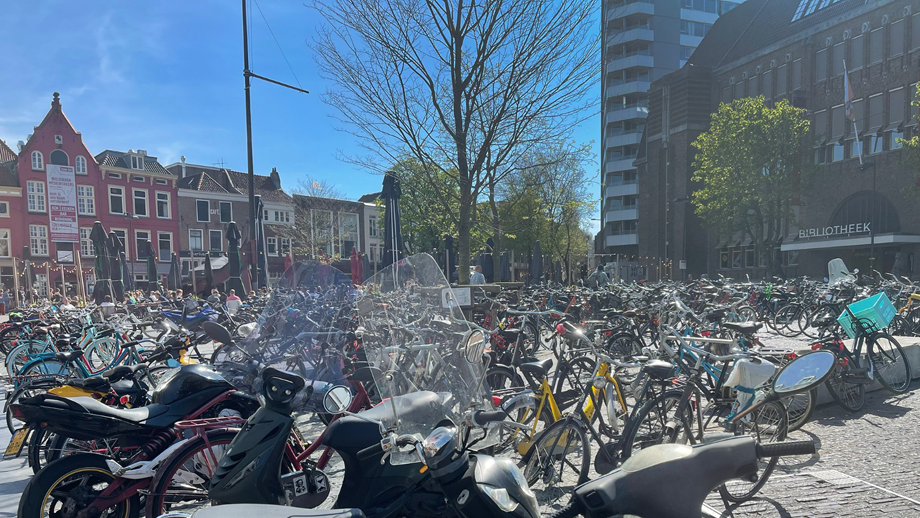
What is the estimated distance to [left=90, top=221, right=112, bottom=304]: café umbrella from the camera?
53.5 feet

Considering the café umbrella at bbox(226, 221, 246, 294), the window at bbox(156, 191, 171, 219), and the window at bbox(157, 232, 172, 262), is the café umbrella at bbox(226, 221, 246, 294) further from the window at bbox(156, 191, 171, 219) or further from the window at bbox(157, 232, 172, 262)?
the window at bbox(156, 191, 171, 219)

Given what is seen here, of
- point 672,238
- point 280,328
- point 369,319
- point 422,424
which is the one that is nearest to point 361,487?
point 422,424

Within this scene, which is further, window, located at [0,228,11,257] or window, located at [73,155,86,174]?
window, located at [73,155,86,174]

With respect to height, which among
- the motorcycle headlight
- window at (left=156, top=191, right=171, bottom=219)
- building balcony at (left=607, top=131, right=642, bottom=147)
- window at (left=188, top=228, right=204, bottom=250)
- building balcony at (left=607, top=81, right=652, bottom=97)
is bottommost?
the motorcycle headlight

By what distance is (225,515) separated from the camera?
4.79ft

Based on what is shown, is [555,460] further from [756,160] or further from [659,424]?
[756,160]

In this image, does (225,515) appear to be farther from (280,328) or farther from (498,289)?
(498,289)

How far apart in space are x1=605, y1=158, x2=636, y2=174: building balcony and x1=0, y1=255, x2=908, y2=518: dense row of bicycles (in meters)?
50.0

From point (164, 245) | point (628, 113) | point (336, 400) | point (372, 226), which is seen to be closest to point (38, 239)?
point (164, 245)

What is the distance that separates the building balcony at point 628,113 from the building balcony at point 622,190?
252 inches

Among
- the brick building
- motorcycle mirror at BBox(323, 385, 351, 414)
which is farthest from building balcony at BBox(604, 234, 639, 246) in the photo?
motorcycle mirror at BBox(323, 385, 351, 414)

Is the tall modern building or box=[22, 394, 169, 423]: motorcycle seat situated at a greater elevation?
the tall modern building

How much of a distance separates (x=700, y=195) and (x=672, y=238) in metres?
11.6

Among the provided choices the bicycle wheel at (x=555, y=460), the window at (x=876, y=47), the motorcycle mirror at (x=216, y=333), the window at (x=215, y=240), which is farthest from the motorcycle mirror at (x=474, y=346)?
the window at (x=215, y=240)
